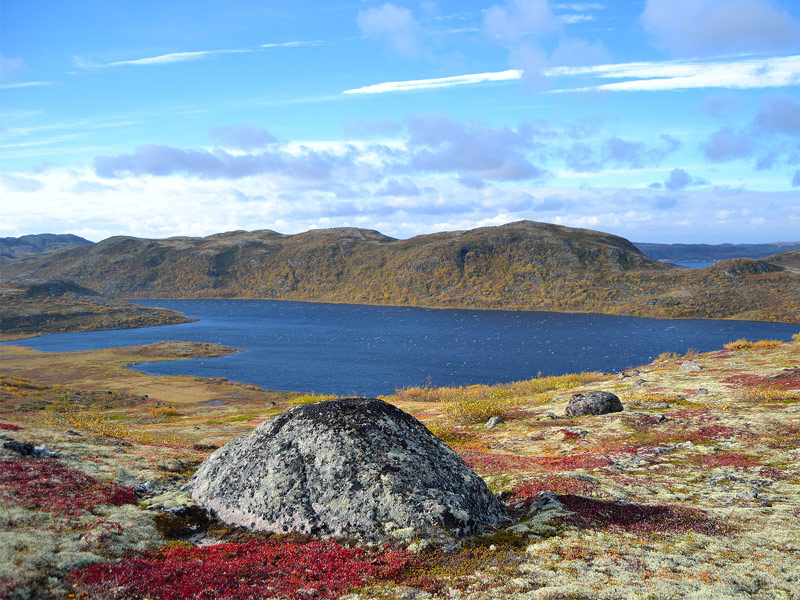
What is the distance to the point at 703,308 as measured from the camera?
19762 centimetres

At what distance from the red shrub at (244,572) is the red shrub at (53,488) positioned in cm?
345

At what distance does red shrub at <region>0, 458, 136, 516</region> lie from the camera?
13.3 metres

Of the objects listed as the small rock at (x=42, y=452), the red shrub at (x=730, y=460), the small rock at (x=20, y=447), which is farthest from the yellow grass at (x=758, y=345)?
the small rock at (x=20, y=447)

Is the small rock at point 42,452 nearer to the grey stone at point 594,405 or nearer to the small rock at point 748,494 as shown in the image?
the small rock at point 748,494

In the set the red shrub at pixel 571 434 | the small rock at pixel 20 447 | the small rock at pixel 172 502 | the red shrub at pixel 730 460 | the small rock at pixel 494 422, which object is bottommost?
the small rock at pixel 494 422

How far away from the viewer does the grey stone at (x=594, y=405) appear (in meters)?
36.3

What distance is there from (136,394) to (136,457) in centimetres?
7143

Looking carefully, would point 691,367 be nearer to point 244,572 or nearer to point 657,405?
point 657,405

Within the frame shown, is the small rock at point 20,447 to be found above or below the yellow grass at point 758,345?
above

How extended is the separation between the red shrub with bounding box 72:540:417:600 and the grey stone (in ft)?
91.7

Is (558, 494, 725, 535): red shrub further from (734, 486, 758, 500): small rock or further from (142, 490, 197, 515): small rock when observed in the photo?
(142, 490, 197, 515): small rock

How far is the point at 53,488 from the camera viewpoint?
47.7 ft

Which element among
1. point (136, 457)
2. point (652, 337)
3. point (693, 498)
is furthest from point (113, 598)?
point (652, 337)

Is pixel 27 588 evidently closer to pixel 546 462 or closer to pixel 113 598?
pixel 113 598
